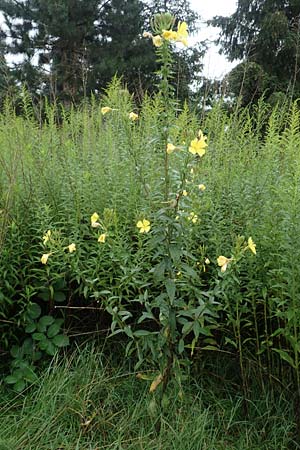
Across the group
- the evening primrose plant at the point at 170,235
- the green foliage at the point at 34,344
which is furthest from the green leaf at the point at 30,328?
the evening primrose plant at the point at 170,235

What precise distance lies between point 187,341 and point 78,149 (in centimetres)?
156

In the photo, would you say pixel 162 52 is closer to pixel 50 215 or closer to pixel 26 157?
pixel 50 215

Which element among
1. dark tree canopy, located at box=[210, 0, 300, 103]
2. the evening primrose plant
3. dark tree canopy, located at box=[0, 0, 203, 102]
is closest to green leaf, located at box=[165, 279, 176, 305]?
the evening primrose plant

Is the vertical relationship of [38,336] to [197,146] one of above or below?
below

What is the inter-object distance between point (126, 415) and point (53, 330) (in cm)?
60

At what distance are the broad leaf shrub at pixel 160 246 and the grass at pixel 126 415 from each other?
0.37 ft

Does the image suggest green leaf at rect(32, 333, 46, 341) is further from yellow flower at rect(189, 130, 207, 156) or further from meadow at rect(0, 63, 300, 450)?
yellow flower at rect(189, 130, 207, 156)

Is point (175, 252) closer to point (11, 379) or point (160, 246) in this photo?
point (160, 246)

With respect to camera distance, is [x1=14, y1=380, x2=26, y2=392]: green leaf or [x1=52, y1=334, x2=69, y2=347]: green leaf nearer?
[x1=14, y1=380, x2=26, y2=392]: green leaf

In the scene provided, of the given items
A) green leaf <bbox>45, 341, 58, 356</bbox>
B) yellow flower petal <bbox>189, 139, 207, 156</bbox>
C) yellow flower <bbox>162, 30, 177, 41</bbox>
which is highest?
yellow flower <bbox>162, 30, 177, 41</bbox>

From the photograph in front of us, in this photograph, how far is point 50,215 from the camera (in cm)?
256

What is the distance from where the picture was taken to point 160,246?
172cm

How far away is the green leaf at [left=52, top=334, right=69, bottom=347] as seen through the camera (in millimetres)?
2355

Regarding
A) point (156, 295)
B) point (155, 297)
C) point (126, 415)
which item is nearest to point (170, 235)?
point (155, 297)
